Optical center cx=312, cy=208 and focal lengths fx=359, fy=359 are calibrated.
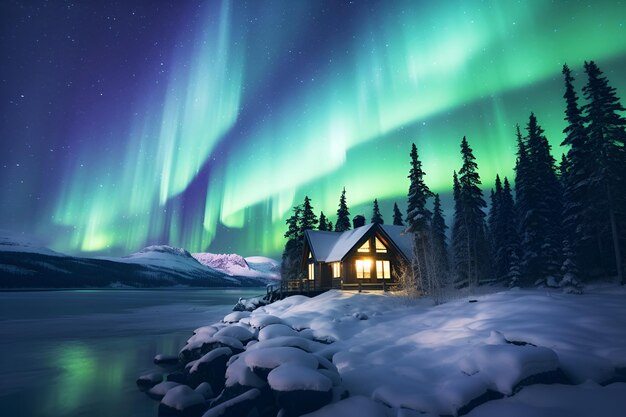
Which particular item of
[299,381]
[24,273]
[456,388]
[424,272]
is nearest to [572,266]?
[424,272]

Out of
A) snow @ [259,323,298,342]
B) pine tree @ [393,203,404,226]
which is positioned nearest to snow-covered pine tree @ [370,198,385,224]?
pine tree @ [393,203,404,226]

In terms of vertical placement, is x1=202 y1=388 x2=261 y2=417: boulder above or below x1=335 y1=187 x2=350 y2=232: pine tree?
below

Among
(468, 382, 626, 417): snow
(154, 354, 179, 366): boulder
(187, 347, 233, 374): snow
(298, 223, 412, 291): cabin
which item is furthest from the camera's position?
(298, 223, 412, 291): cabin

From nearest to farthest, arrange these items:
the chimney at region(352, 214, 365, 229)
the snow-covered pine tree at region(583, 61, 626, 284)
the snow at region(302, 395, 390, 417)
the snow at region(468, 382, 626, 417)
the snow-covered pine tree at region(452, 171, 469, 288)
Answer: the snow at region(468, 382, 626, 417)
the snow at region(302, 395, 390, 417)
the snow-covered pine tree at region(583, 61, 626, 284)
the chimney at region(352, 214, 365, 229)
the snow-covered pine tree at region(452, 171, 469, 288)

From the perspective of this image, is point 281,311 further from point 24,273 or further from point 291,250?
point 24,273

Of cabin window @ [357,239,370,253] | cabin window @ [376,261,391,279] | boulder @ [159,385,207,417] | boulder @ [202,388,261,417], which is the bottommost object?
boulder @ [159,385,207,417]

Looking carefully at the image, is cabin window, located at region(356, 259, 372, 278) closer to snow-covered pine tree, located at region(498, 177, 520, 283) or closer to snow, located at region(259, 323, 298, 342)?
snow-covered pine tree, located at region(498, 177, 520, 283)

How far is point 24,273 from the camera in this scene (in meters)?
197

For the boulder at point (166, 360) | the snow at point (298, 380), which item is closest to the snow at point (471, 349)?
the snow at point (298, 380)

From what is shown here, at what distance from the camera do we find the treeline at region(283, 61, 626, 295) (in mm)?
27531

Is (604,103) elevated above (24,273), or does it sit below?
above

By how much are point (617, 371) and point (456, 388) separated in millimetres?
3448

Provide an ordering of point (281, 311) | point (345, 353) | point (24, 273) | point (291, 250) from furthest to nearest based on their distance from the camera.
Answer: point (24, 273)
point (291, 250)
point (281, 311)
point (345, 353)

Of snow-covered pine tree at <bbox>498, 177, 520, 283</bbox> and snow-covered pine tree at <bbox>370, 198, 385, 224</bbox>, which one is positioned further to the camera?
snow-covered pine tree at <bbox>370, 198, 385, 224</bbox>
